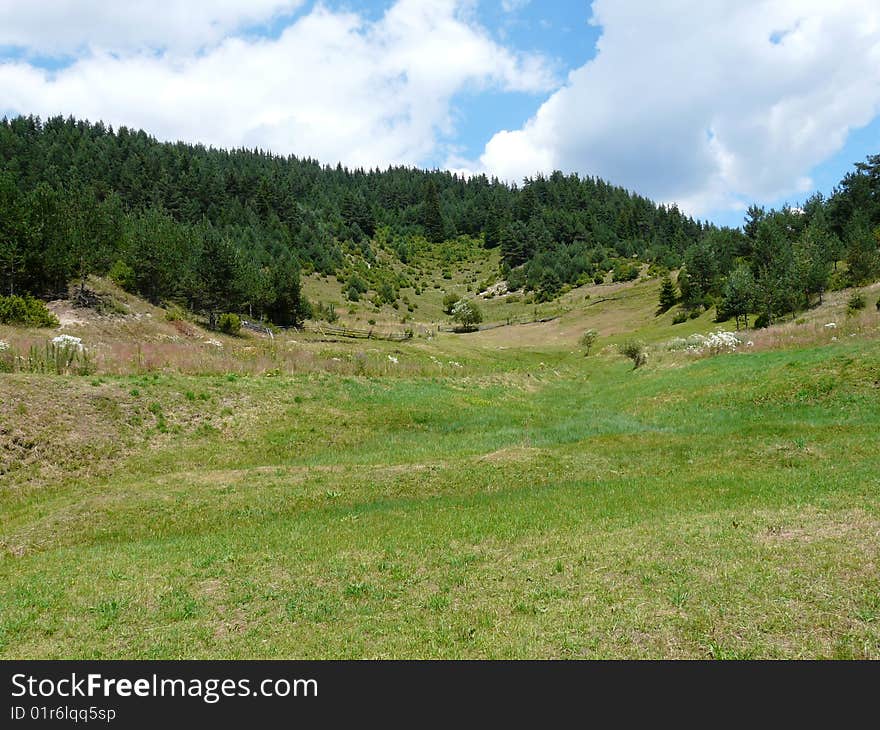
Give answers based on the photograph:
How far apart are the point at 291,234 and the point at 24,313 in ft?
322

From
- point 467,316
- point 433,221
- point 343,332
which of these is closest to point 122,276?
point 343,332

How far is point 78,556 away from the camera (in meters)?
11.5

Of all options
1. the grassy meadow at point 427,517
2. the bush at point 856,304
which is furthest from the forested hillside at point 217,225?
the bush at point 856,304

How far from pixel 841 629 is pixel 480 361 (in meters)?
53.3

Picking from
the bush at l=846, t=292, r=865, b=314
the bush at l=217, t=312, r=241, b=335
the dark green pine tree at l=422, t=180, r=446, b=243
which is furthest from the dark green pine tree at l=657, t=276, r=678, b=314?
the dark green pine tree at l=422, t=180, r=446, b=243

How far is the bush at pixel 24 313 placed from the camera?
1591 inches

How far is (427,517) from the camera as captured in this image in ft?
43.4

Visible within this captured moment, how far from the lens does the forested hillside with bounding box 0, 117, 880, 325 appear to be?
190 feet

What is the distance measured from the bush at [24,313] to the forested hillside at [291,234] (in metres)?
8.19

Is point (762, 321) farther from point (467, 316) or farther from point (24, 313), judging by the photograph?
point (24, 313)

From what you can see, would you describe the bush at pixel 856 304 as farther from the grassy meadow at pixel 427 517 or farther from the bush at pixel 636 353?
the grassy meadow at pixel 427 517

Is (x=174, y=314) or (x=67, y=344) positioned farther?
(x=174, y=314)

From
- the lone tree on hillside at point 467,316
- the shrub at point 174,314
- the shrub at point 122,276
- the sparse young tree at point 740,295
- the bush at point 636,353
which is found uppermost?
the shrub at point 122,276

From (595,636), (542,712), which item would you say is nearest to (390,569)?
(595,636)
